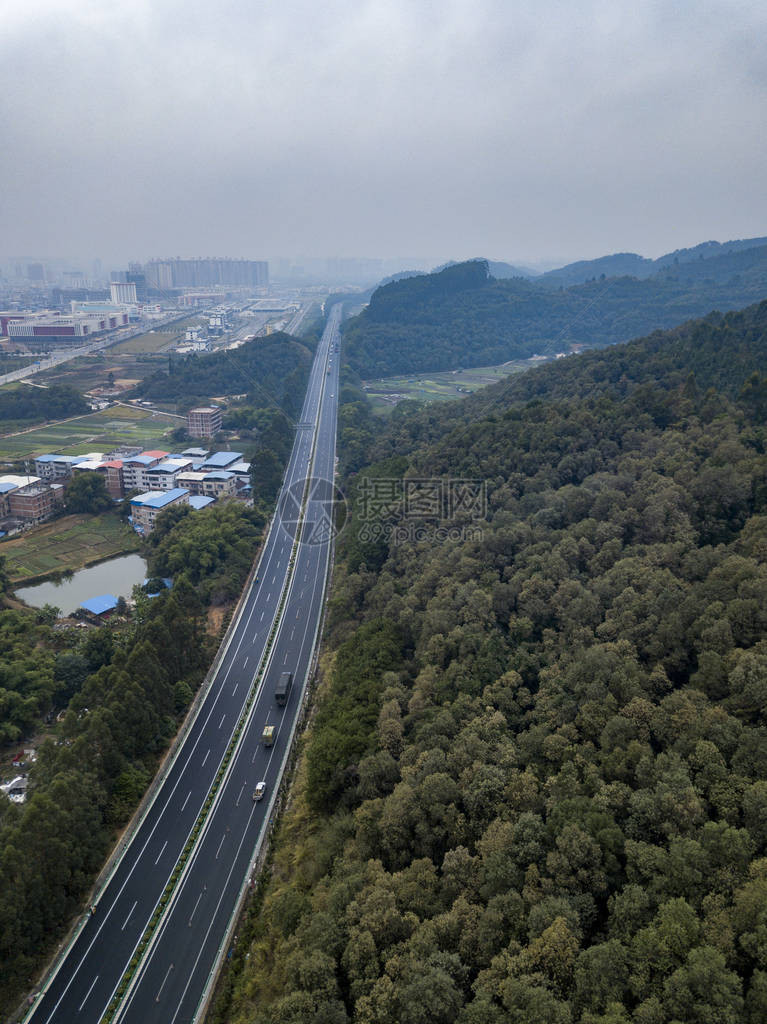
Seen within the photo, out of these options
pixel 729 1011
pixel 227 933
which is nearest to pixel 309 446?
pixel 227 933

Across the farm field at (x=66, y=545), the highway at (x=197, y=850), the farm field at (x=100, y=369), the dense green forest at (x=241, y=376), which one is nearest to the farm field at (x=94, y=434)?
the dense green forest at (x=241, y=376)

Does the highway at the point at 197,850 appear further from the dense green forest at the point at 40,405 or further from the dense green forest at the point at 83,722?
the dense green forest at the point at 40,405

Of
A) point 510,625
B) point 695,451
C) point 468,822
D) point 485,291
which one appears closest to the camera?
point 468,822

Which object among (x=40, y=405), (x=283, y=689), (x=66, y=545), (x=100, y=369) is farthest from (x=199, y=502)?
(x=100, y=369)

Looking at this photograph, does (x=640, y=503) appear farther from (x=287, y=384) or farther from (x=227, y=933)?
(x=287, y=384)

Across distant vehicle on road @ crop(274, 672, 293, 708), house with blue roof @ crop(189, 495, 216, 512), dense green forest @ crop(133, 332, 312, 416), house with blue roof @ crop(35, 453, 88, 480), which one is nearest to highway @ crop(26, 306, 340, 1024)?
distant vehicle on road @ crop(274, 672, 293, 708)

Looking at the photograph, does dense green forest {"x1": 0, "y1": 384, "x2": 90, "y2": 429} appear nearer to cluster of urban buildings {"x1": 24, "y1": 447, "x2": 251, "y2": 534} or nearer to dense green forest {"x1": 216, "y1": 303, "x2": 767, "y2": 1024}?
cluster of urban buildings {"x1": 24, "y1": 447, "x2": 251, "y2": 534}

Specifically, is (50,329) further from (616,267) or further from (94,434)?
(616,267)
